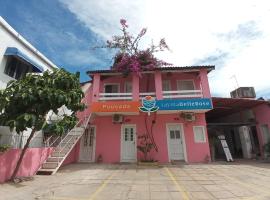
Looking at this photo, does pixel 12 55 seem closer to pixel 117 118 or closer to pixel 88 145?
pixel 117 118

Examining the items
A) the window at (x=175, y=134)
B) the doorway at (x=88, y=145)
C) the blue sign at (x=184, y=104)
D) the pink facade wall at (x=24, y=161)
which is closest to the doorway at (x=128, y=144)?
the doorway at (x=88, y=145)

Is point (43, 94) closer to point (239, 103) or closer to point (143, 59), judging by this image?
point (143, 59)

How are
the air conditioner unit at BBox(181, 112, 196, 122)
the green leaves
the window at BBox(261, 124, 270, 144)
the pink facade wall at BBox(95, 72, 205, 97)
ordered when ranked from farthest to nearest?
the pink facade wall at BBox(95, 72, 205, 97) < the window at BBox(261, 124, 270, 144) < the air conditioner unit at BBox(181, 112, 196, 122) < the green leaves

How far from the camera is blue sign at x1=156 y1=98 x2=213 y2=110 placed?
12.1 meters

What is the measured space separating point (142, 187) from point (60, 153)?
5881 millimetres

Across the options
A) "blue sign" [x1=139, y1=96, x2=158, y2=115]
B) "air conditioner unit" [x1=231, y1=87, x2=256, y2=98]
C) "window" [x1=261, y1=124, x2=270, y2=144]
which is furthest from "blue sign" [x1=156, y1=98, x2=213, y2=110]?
"air conditioner unit" [x1=231, y1=87, x2=256, y2=98]

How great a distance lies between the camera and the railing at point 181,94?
1313cm

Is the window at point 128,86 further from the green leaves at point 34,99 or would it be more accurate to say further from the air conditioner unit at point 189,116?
the green leaves at point 34,99

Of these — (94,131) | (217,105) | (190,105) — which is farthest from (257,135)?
(94,131)

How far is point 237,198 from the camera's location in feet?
18.1

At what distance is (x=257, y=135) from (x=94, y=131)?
12461mm

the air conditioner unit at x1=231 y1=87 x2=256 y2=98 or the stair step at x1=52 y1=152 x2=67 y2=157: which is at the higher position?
the air conditioner unit at x1=231 y1=87 x2=256 y2=98

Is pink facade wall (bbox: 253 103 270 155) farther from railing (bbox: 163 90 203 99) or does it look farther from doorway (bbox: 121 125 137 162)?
doorway (bbox: 121 125 137 162)

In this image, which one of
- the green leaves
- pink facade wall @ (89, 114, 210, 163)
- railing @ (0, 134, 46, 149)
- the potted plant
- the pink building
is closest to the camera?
the green leaves
